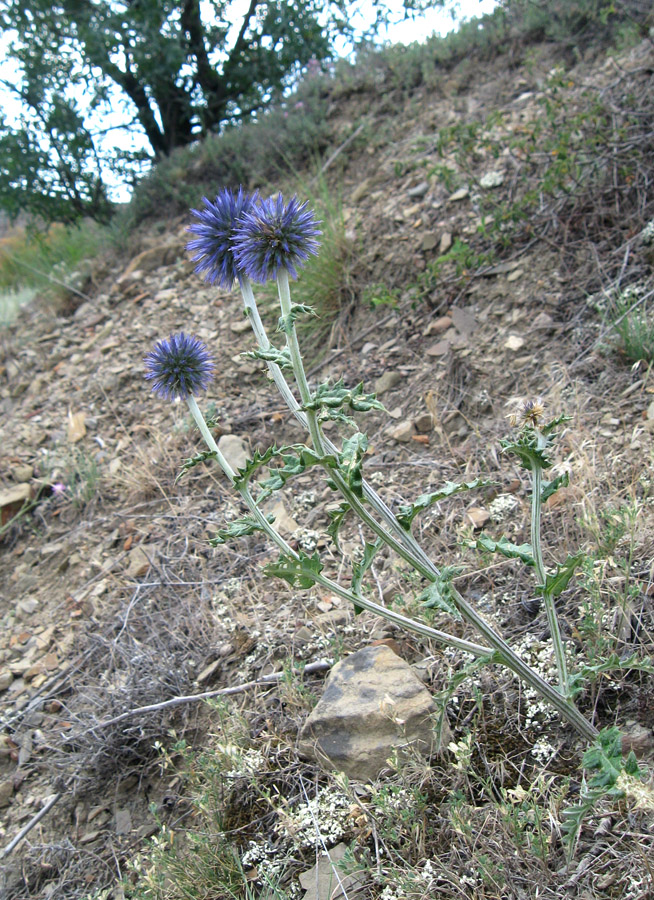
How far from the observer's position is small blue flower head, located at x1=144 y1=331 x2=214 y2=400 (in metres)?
2.52

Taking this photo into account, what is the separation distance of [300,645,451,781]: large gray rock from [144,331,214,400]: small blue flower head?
47.8 inches

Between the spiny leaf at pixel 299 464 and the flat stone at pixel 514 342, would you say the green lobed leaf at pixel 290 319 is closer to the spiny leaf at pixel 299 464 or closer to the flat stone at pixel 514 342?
the spiny leaf at pixel 299 464

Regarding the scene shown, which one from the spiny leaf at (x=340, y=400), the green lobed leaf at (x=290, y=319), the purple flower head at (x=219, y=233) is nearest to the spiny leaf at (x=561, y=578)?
the spiny leaf at (x=340, y=400)

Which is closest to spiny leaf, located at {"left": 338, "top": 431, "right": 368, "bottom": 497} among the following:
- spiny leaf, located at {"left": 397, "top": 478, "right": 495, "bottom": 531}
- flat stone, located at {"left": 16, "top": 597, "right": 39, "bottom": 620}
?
spiny leaf, located at {"left": 397, "top": 478, "right": 495, "bottom": 531}

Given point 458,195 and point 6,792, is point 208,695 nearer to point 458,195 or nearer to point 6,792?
point 6,792

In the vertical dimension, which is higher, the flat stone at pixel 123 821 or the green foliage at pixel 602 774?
the green foliage at pixel 602 774

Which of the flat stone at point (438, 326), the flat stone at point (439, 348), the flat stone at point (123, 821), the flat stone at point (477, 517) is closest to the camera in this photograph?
the flat stone at point (123, 821)

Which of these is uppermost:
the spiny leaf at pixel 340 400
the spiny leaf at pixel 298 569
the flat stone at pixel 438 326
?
the spiny leaf at pixel 340 400

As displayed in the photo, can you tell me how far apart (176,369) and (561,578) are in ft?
4.97

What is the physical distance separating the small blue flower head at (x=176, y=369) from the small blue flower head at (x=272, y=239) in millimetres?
539

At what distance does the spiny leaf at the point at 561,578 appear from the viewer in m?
1.82

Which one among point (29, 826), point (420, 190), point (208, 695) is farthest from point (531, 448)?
point (420, 190)

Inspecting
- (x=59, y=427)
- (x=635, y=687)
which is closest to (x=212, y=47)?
(x=59, y=427)

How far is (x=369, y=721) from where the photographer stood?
2279 mm
